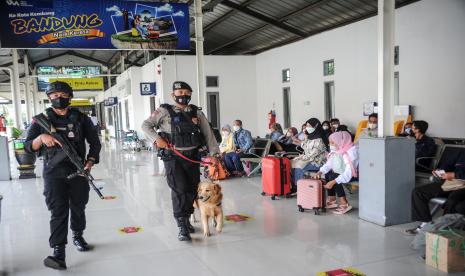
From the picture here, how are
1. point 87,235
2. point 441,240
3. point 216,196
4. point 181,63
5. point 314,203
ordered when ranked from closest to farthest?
point 441,240 → point 216,196 → point 87,235 → point 314,203 → point 181,63

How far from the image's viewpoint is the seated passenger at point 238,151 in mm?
8570

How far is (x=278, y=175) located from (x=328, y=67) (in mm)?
6950

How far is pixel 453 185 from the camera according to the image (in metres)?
4.09

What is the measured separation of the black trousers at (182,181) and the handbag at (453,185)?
2589 millimetres

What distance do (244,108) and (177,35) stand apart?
7.83 meters

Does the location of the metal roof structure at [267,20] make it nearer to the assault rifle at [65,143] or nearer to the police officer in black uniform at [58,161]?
the police officer in black uniform at [58,161]

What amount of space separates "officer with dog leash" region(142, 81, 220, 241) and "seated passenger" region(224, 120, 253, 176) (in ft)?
13.5

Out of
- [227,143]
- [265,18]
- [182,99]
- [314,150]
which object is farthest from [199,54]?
[265,18]

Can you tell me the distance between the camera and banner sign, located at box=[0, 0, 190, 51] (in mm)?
7797

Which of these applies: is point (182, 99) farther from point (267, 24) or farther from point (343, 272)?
point (267, 24)

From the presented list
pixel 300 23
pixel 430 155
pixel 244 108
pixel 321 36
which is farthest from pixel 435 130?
pixel 244 108

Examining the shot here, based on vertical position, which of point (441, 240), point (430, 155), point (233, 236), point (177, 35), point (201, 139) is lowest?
point (233, 236)

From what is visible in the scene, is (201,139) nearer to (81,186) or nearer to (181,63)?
(81,186)

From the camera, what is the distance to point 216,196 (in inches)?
173
